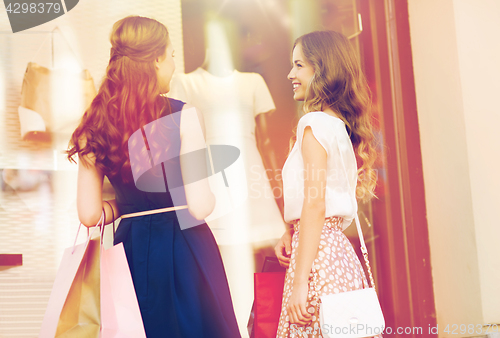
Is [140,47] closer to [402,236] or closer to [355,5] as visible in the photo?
[355,5]

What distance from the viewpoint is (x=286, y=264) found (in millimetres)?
1621

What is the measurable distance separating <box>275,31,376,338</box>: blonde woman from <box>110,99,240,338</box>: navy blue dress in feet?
0.83

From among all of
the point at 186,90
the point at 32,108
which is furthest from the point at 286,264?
the point at 32,108

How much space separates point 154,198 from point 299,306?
639 millimetres

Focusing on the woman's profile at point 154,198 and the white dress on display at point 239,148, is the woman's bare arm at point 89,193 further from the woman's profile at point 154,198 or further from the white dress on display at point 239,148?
the white dress on display at point 239,148

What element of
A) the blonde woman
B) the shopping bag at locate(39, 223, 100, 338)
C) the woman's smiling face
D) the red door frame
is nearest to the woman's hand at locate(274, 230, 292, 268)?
the blonde woman

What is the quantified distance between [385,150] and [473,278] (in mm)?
Answer: 856

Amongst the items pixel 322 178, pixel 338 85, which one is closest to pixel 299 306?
pixel 322 178

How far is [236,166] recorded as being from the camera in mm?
2570

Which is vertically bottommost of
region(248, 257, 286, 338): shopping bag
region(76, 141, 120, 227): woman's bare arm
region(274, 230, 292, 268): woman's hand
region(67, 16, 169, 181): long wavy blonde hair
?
region(248, 257, 286, 338): shopping bag

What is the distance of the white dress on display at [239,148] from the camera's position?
255 centimetres

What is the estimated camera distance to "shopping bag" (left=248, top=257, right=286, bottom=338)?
4.93 ft

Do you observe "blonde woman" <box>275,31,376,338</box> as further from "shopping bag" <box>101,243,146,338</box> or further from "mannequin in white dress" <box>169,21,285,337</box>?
"mannequin in white dress" <box>169,21,285,337</box>

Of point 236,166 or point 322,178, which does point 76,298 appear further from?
point 236,166
